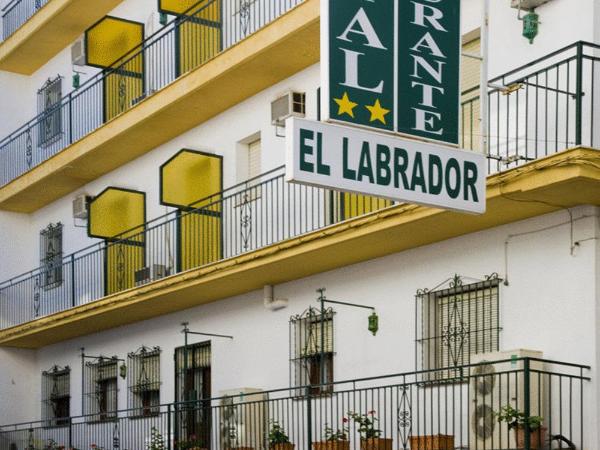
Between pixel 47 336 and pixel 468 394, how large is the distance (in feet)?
46.9

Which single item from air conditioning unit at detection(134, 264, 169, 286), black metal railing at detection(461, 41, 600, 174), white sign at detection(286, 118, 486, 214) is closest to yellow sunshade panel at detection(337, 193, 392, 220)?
black metal railing at detection(461, 41, 600, 174)

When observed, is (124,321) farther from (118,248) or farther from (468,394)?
(468,394)

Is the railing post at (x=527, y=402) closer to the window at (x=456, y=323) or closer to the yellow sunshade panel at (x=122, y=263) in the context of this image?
the window at (x=456, y=323)

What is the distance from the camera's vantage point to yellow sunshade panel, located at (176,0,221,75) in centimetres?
2544

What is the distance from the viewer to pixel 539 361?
55.3 feet

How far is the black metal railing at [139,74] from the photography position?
974 inches

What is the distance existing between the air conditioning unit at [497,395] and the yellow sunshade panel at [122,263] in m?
10.5

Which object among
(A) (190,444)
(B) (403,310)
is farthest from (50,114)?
(B) (403,310)

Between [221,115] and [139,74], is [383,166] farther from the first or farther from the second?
Result: [139,74]

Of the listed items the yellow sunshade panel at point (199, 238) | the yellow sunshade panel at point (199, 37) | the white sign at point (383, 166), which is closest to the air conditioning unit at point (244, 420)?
the yellow sunshade panel at point (199, 238)

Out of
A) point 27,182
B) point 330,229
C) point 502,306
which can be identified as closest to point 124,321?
point 27,182

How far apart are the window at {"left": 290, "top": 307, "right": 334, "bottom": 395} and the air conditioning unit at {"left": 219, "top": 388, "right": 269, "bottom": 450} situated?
2.21 feet

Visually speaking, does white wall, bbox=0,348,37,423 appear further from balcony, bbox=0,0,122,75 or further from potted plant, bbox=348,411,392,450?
potted plant, bbox=348,411,392,450

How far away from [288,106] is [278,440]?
510 cm
